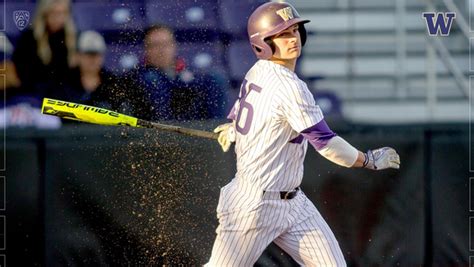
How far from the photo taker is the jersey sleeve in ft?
14.6

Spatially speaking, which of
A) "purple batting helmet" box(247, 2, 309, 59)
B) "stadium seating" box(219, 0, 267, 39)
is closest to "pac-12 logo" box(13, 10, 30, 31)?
"stadium seating" box(219, 0, 267, 39)

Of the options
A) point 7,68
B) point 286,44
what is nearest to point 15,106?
point 7,68

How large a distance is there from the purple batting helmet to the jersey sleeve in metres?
0.24

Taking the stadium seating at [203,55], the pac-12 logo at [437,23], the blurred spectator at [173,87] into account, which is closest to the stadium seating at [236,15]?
the stadium seating at [203,55]

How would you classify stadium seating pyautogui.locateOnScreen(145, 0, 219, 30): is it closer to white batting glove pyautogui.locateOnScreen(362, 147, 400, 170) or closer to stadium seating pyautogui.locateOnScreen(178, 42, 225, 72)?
stadium seating pyautogui.locateOnScreen(178, 42, 225, 72)

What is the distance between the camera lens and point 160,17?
575 centimetres

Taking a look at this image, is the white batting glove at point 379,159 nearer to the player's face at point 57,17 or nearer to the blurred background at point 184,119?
the blurred background at point 184,119

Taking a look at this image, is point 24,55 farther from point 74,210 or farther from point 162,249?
point 162,249

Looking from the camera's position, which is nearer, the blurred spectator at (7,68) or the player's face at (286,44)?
the player's face at (286,44)

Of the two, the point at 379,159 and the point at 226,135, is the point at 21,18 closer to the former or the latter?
the point at 226,135

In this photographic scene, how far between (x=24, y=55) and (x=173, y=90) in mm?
803

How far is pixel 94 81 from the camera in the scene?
19.0 ft

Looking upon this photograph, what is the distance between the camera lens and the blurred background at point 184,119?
577cm

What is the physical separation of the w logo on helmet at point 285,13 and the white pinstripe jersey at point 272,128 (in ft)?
0.66
